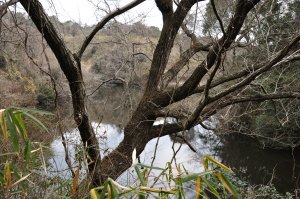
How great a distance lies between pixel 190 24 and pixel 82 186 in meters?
3.94

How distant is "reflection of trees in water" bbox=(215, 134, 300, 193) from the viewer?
969 centimetres

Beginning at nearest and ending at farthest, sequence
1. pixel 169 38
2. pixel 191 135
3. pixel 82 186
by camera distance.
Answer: pixel 82 186, pixel 169 38, pixel 191 135

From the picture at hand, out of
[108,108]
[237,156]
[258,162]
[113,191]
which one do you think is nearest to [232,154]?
[237,156]

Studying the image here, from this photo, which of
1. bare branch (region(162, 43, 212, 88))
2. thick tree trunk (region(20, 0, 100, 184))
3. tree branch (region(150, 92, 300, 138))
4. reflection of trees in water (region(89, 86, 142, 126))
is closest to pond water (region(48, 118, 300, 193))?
reflection of trees in water (region(89, 86, 142, 126))

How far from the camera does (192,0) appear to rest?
4.28m

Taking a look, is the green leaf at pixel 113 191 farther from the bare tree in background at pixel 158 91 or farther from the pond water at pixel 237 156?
the pond water at pixel 237 156

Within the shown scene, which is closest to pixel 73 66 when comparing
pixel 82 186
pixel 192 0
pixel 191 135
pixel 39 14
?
pixel 39 14

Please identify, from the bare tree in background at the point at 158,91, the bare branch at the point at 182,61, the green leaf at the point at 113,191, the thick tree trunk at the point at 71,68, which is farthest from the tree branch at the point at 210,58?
the green leaf at the point at 113,191

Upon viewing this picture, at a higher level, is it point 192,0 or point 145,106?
point 192,0

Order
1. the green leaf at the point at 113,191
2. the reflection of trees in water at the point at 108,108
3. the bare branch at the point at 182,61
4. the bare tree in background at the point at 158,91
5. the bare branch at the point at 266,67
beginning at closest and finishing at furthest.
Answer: the green leaf at the point at 113,191 < the bare branch at the point at 266,67 < the bare tree in background at the point at 158,91 < the bare branch at the point at 182,61 < the reflection of trees in water at the point at 108,108

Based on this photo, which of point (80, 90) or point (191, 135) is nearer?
point (80, 90)

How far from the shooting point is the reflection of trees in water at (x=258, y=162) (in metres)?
9.69

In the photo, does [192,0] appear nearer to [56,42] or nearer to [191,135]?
[56,42]

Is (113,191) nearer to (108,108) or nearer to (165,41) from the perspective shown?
(165,41)
